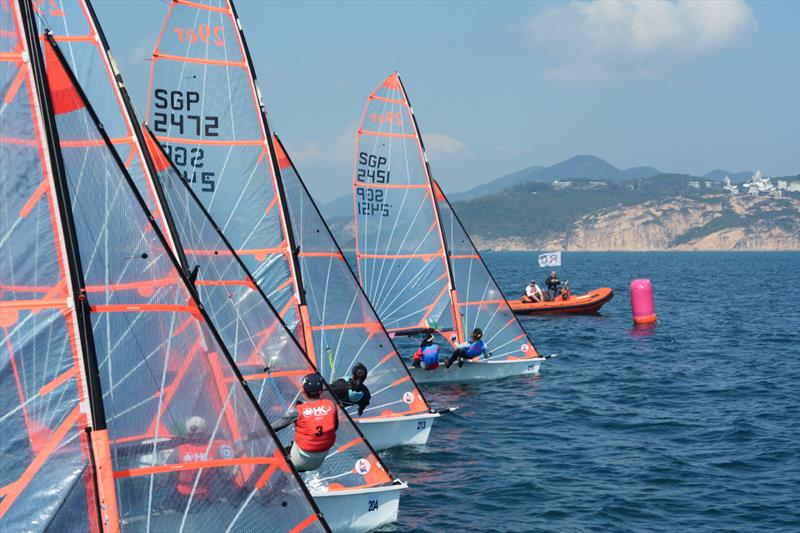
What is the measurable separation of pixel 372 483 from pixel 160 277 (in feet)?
18.2

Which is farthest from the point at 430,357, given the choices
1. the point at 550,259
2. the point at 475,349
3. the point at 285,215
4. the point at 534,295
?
the point at 550,259

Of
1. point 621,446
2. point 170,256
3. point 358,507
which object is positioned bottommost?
point 621,446

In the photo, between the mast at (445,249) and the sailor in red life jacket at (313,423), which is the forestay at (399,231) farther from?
the sailor in red life jacket at (313,423)

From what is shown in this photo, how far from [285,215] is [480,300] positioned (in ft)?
33.8

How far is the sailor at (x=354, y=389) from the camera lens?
14701 mm

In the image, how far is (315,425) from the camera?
10.5 meters

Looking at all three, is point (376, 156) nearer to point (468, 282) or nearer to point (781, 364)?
point (468, 282)

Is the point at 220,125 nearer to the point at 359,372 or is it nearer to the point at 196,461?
the point at 359,372

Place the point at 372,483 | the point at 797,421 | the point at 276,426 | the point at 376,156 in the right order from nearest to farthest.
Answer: the point at 276,426 → the point at 372,483 → the point at 797,421 → the point at 376,156

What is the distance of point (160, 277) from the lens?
870cm

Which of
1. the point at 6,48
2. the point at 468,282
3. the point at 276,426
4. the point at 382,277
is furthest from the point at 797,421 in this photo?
the point at 6,48

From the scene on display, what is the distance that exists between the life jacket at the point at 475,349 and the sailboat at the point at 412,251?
3.67 ft

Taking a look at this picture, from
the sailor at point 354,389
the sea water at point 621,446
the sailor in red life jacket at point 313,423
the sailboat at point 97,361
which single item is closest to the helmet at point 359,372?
the sailor at point 354,389

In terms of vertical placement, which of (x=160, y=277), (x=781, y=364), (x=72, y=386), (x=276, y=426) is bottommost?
(x=781, y=364)
